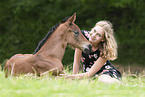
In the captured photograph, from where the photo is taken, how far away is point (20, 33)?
14.1 metres

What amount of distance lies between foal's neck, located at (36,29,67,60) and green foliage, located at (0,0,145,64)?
924 cm

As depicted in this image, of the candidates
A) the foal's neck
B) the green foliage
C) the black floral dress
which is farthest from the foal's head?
the green foliage

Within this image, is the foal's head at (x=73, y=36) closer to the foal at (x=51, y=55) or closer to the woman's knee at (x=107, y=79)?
the foal at (x=51, y=55)

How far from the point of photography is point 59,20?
13859 mm

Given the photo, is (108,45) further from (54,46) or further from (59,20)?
(59,20)

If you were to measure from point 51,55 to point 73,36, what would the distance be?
1.76 feet

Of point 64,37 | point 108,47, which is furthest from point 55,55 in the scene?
point 108,47

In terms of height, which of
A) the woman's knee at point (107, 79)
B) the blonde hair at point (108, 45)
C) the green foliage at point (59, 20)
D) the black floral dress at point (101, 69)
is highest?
the green foliage at point (59, 20)

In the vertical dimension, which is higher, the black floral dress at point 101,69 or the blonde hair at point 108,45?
the blonde hair at point 108,45

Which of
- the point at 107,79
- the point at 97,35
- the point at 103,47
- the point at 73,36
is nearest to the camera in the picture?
the point at 73,36

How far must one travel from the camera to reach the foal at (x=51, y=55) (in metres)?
4.21

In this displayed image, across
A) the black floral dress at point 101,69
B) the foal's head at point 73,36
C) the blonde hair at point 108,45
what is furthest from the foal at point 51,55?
the black floral dress at point 101,69

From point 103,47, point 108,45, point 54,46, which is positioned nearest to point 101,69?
point 103,47

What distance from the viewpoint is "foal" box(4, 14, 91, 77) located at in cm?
421
